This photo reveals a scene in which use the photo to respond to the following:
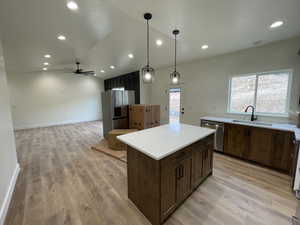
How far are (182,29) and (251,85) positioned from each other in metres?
2.36

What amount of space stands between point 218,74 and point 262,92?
120 cm

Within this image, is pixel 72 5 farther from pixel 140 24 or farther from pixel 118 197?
pixel 118 197

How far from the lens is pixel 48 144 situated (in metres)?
4.37

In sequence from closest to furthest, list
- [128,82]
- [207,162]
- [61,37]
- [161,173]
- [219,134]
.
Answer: [161,173] → [207,162] → [61,37] → [219,134] → [128,82]

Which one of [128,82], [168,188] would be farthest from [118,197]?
[128,82]

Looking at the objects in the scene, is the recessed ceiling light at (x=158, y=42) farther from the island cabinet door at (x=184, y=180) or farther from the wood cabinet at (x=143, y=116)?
the island cabinet door at (x=184, y=180)

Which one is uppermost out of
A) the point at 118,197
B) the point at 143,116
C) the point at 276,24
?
the point at 276,24

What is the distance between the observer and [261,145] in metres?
2.74

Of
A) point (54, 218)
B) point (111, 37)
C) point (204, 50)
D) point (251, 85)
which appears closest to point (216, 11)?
point (204, 50)

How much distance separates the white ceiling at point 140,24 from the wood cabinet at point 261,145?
1977mm

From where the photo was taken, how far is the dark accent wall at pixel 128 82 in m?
6.47

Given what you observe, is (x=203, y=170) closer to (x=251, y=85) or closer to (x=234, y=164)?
(x=234, y=164)

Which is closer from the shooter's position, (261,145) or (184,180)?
(184,180)

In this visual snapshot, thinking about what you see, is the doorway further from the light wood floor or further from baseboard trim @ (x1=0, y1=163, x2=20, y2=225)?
baseboard trim @ (x1=0, y1=163, x2=20, y2=225)
